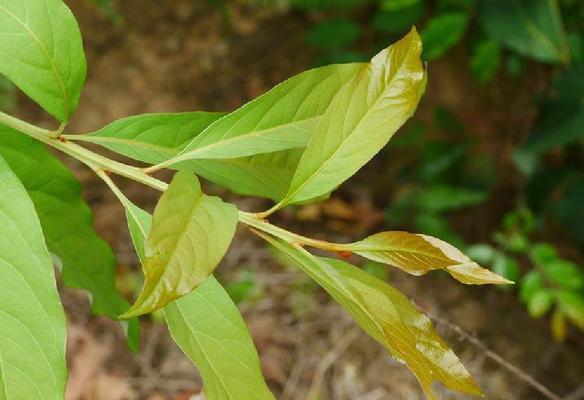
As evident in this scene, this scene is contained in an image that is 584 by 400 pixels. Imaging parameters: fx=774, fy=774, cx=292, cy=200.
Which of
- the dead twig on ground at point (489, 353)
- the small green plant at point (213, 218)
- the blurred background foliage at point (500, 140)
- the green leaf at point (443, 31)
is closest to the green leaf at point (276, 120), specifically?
the small green plant at point (213, 218)

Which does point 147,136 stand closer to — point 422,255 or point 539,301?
point 422,255

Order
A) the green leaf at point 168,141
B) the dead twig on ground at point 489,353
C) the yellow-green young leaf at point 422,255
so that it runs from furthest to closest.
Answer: the dead twig on ground at point 489,353 < the green leaf at point 168,141 < the yellow-green young leaf at point 422,255

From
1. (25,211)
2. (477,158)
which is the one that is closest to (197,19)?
(477,158)

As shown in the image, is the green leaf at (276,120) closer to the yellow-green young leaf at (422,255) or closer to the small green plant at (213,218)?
the small green plant at (213,218)

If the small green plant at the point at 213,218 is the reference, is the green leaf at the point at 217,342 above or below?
below

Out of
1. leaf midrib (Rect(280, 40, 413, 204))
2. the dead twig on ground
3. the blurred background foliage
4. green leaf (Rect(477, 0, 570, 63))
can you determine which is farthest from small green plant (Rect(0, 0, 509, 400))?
green leaf (Rect(477, 0, 570, 63))

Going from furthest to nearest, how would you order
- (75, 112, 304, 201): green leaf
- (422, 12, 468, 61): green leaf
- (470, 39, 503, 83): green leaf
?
(470, 39, 503, 83): green leaf, (422, 12, 468, 61): green leaf, (75, 112, 304, 201): green leaf

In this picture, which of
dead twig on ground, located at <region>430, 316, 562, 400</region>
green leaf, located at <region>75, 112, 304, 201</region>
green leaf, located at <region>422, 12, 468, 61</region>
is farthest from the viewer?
green leaf, located at <region>422, 12, 468, 61</region>

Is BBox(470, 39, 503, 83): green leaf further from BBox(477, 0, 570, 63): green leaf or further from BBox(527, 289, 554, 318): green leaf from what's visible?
BBox(527, 289, 554, 318): green leaf
